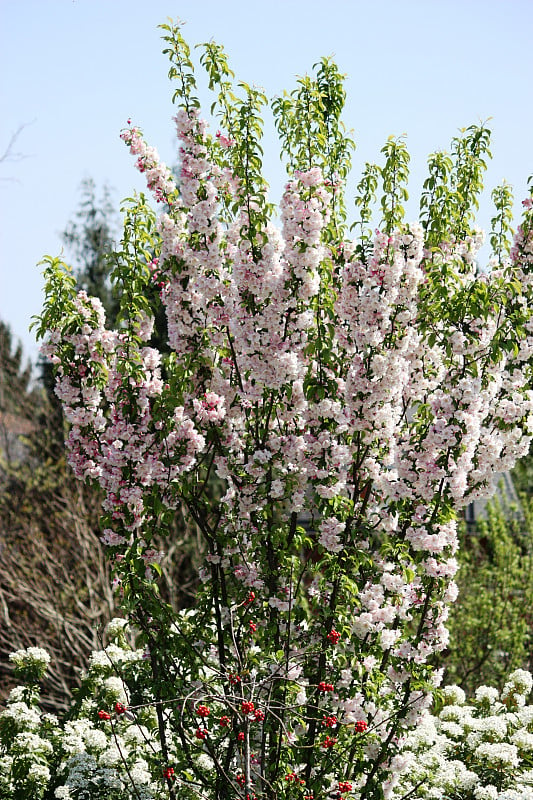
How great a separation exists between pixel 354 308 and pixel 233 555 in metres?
1.38

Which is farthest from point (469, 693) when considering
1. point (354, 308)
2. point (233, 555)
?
point (354, 308)

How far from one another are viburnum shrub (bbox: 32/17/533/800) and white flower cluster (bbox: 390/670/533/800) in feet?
1.55

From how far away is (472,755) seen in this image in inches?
202

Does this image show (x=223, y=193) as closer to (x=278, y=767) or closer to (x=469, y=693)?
(x=278, y=767)

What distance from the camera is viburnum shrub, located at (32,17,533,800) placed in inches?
154

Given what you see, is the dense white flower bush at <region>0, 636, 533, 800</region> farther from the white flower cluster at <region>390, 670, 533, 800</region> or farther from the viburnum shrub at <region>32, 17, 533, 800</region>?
the viburnum shrub at <region>32, 17, 533, 800</region>

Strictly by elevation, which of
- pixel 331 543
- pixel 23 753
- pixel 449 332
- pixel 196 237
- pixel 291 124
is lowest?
pixel 23 753

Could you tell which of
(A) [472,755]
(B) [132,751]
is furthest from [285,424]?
(A) [472,755]

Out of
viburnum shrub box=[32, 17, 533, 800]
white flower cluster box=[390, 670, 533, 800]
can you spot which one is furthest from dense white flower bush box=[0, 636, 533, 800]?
viburnum shrub box=[32, 17, 533, 800]

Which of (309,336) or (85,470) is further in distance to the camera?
(85,470)

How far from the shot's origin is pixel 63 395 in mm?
4277

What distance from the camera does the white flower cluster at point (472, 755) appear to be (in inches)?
181

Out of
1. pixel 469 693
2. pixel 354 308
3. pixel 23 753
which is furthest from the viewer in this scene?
pixel 469 693

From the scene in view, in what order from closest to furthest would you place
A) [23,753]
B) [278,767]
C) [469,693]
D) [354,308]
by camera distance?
1. [278,767]
2. [354,308]
3. [23,753]
4. [469,693]
